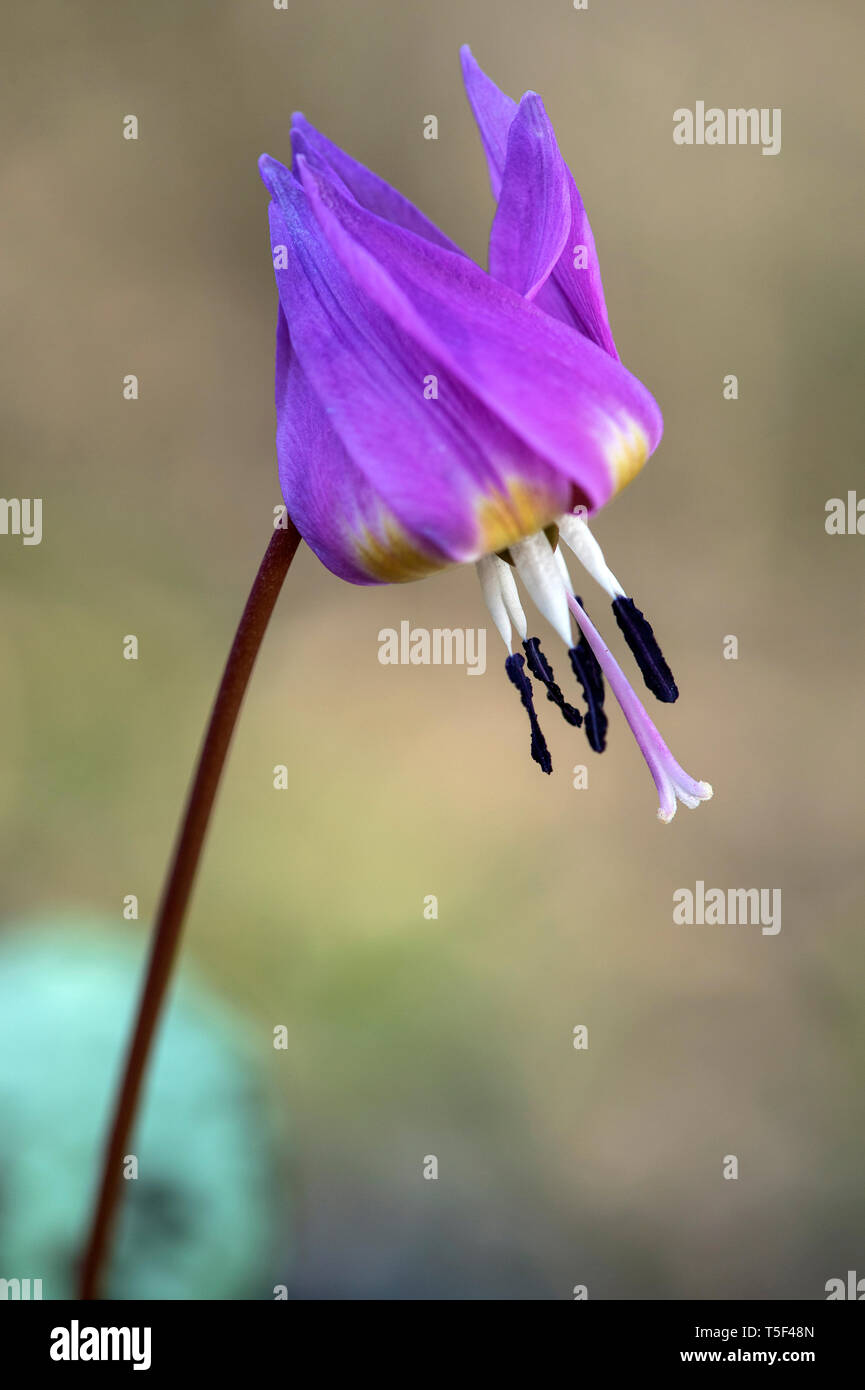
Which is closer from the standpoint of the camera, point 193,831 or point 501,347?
point 501,347

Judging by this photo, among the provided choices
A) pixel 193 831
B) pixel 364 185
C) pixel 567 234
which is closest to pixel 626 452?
pixel 567 234

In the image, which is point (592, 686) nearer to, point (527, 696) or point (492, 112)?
point (527, 696)

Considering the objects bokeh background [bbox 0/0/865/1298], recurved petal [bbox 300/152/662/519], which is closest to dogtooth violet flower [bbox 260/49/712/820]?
recurved petal [bbox 300/152/662/519]

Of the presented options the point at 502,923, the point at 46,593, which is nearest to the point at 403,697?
the point at 502,923

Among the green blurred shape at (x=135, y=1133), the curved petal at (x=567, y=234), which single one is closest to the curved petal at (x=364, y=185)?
the curved petal at (x=567, y=234)

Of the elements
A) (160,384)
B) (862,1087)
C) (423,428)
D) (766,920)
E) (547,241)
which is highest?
(160,384)

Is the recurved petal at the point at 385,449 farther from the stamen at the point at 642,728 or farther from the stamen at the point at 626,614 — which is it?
the stamen at the point at 642,728
